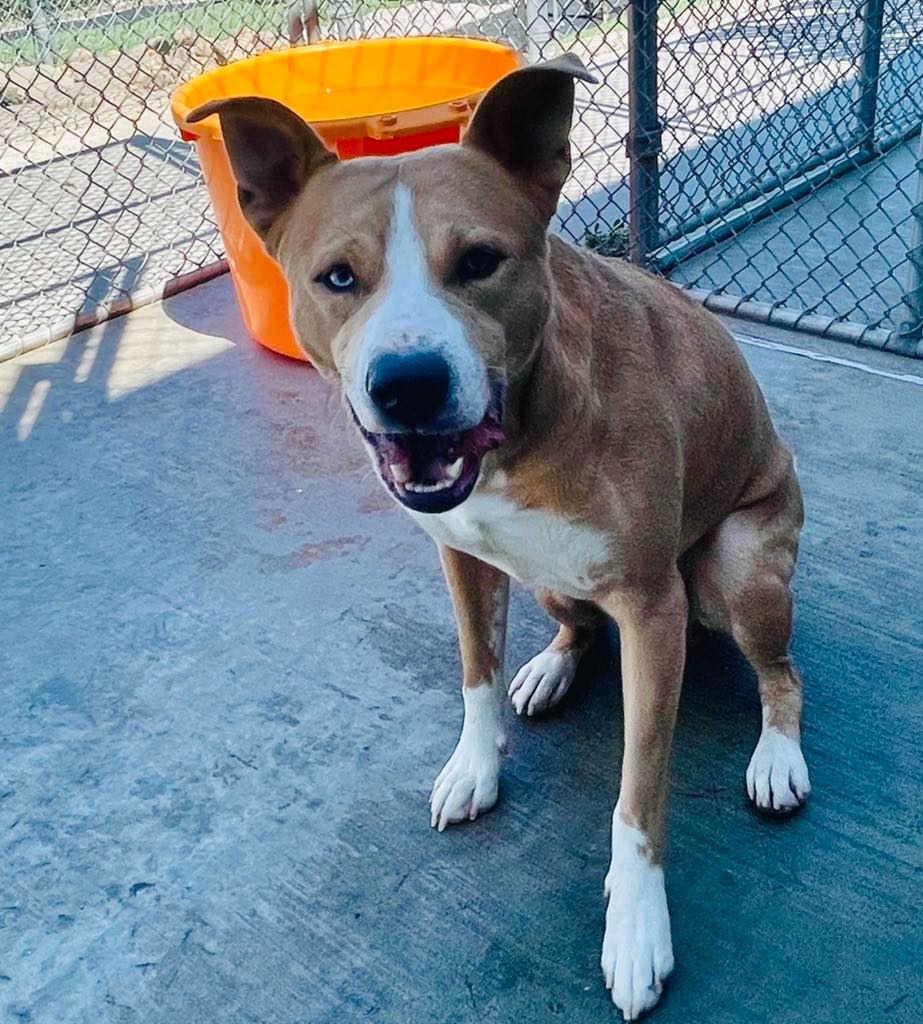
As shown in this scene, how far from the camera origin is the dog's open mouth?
5.30 feet

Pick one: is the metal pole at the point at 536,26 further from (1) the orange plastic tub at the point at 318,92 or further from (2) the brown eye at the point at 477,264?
(2) the brown eye at the point at 477,264

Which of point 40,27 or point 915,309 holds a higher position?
point 40,27

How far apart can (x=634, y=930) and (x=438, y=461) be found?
0.83 m

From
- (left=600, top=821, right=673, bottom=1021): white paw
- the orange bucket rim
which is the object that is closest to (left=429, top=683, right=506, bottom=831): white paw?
(left=600, top=821, right=673, bottom=1021): white paw

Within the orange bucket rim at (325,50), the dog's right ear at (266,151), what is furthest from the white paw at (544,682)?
the orange bucket rim at (325,50)

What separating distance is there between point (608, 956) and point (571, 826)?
12.7 inches

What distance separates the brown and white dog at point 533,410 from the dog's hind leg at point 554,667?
0.58 ft

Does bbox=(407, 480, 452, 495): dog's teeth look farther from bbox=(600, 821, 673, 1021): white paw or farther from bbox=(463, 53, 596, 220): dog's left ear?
bbox=(600, 821, 673, 1021): white paw

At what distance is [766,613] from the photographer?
2.08 metres

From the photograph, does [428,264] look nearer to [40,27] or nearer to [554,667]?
[554,667]

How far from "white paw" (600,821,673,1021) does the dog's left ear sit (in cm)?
107

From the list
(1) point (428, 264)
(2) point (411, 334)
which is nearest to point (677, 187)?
(1) point (428, 264)

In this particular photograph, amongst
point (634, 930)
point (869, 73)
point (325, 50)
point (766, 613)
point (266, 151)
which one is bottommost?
point (869, 73)

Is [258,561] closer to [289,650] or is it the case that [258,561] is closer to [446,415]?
[289,650]
